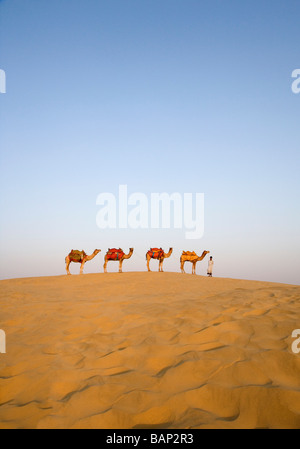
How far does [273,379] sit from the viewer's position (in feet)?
8.89

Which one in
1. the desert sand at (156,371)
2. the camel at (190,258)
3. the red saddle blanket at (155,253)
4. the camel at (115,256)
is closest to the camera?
the desert sand at (156,371)

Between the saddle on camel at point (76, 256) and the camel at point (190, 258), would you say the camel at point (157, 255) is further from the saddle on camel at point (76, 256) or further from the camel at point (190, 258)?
the saddle on camel at point (76, 256)

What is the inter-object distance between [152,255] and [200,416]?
18238mm

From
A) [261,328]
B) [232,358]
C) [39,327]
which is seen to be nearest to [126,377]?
[232,358]

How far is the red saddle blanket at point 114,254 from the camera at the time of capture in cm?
2028

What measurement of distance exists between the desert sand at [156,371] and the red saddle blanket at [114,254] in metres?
14.9

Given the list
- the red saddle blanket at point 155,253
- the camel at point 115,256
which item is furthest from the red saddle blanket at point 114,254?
the red saddle blanket at point 155,253

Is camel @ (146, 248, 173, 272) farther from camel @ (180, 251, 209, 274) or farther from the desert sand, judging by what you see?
the desert sand

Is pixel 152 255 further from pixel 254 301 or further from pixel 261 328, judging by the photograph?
pixel 261 328

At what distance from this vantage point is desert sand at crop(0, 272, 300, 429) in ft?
7.50

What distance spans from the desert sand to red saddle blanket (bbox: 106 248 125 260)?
48.8 feet

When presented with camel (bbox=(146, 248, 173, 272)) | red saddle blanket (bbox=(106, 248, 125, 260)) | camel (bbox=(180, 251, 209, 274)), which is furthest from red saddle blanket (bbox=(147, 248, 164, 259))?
camel (bbox=(180, 251, 209, 274))

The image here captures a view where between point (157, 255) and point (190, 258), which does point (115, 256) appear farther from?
point (190, 258)

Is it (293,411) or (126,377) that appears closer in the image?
(293,411)
